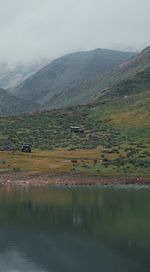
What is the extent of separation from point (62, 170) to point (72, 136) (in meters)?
51.6

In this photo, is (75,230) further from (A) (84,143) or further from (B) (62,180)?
(A) (84,143)

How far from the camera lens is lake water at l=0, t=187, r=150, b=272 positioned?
48.5 metres

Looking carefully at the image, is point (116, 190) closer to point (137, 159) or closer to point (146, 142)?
point (137, 159)

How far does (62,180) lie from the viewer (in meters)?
104

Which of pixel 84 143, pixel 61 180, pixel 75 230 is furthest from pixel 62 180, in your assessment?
pixel 84 143

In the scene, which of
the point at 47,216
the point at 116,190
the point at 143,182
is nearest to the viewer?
the point at 47,216

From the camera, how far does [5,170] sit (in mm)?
113062

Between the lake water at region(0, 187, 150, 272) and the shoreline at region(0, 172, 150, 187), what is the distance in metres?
7.09

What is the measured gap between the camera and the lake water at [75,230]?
159 feet

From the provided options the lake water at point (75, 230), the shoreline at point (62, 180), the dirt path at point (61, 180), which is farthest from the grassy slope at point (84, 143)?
the lake water at point (75, 230)

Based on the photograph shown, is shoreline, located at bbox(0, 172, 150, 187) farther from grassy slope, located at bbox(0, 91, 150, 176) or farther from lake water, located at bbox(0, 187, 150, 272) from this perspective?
lake water, located at bbox(0, 187, 150, 272)

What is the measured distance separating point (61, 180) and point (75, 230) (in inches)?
1631

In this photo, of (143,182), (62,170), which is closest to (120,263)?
(143,182)

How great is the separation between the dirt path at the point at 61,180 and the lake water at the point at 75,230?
739 cm
